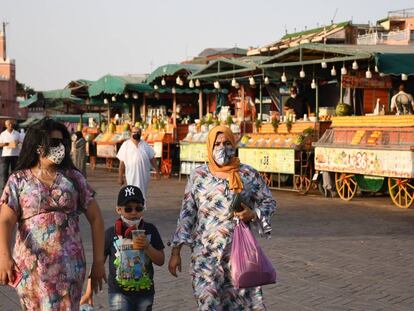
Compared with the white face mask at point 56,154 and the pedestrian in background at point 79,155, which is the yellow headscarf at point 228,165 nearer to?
the white face mask at point 56,154

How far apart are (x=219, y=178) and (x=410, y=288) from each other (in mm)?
3170

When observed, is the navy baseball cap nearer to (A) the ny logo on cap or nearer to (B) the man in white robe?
(A) the ny logo on cap

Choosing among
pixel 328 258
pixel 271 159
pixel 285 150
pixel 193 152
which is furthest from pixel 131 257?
pixel 193 152

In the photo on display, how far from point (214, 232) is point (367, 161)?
9868 millimetres

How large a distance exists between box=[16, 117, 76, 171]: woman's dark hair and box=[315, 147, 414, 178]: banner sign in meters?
9.73

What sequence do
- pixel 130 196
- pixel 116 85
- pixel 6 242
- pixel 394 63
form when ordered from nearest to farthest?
1. pixel 6 242
2. pixel 130 196
3. pixel 394 63
4. pixel 116 85

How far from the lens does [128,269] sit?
180 inches

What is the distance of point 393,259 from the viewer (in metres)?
8.72

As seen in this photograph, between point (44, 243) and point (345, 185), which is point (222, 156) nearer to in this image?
point (44, 243)

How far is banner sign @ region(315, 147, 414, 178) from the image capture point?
13.1 m

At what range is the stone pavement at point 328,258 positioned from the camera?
6.62 meters

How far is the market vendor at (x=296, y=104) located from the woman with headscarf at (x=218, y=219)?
1608 centimetres

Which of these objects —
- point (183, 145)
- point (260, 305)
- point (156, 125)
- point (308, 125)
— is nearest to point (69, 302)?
point (260, 305)

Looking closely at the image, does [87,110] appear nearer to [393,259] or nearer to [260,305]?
[393,259]
